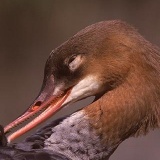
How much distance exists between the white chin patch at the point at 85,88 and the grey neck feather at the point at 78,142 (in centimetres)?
15

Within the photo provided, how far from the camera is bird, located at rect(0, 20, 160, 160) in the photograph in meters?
5.04

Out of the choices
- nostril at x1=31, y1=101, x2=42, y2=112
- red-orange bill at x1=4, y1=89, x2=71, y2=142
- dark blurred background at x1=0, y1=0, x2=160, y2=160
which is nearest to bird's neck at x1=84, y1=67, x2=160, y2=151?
red-orange bill at x1=4, y1=89, x2=71, y2=142

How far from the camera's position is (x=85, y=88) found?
5.08 metres

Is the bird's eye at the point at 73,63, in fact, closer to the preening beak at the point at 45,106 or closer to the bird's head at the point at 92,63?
the bird's head at the point at 92,63

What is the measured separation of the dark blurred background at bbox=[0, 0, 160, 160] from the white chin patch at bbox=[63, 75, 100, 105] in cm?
413

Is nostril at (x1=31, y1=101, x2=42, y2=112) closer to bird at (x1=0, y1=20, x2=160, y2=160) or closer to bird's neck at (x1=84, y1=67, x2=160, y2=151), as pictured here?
bird at (x1=0, y1=20, x2=160, y2=160)

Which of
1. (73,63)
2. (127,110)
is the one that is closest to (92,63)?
(73,63)

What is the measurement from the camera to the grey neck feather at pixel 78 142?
196 inches

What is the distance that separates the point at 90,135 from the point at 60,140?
0.57ft

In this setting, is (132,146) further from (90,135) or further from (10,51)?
(90,135)

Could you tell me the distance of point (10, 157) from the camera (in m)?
4.67

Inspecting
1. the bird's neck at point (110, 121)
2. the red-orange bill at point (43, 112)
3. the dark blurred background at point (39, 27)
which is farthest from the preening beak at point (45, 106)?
the dark blurred background at point (39, 27)

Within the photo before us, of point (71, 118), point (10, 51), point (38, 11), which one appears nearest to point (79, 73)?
point (71, 118)

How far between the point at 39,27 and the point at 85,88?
5593 mm
